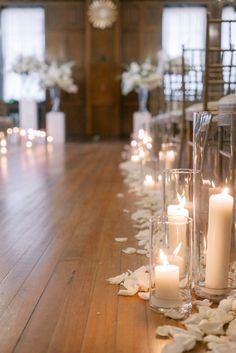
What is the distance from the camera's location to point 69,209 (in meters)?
2.88

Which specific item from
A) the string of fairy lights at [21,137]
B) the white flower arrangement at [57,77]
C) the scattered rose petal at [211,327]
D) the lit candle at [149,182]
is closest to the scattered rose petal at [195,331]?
the scattered rose petal at [211,327]

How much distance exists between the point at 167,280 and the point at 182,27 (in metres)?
8.98

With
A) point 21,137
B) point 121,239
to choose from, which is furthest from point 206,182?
point 21,137

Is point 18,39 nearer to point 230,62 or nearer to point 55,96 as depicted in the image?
point 55,96

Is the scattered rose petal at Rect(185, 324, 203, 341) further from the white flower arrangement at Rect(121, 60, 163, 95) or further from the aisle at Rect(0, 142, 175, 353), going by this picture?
the white flower arrangement at Rect(121, 60, 163, 95)

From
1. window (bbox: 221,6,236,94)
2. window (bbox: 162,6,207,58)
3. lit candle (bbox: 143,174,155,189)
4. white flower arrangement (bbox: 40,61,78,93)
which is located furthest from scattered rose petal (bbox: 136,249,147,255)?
window (bbox: 162,6,207,58)

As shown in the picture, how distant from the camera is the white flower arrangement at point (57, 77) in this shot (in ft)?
29.3

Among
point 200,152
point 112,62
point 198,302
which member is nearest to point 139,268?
point 198,302

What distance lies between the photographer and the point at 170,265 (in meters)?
1.42

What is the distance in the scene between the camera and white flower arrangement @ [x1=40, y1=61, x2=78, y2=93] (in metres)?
8.93

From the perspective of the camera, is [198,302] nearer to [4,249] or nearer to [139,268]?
[139,268]

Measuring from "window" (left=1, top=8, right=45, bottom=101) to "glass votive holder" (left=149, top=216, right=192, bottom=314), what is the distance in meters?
8.73

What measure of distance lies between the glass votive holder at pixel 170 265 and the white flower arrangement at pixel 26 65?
784 cm

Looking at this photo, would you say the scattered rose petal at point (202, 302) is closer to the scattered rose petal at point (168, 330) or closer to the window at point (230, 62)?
the scattered rose petal at point (168, 330)
